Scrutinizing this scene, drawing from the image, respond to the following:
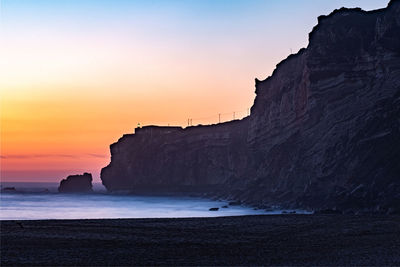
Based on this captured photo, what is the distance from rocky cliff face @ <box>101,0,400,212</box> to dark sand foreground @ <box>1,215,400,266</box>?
19.6 meters

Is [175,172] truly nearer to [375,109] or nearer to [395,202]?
[375,109]

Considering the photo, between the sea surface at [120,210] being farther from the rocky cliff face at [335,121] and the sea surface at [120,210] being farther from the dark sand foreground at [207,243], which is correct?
the dark sand foreground at [207,243]

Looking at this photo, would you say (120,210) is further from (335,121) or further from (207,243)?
(207,243)

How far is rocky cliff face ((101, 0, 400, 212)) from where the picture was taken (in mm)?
68500

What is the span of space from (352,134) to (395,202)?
20.0m

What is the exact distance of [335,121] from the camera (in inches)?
3290

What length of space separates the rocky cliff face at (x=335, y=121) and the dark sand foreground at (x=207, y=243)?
64.2 feet

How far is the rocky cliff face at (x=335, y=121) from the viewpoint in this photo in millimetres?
68500

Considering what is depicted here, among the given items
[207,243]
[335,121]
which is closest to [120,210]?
[335,121]

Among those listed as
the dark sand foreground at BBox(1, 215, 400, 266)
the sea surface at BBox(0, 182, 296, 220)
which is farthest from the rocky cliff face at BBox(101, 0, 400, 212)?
the dark sand foreground at BBox(1, 215, 400, 266)

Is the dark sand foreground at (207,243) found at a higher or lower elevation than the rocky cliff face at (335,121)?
lower

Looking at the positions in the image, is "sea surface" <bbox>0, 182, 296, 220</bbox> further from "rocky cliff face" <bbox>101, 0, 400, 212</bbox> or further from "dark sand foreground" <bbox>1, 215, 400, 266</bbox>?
"dark sand foreground" <bbox>1, 215, 400, 266</bbox>

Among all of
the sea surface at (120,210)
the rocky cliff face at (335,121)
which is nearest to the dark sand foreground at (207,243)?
the rocky cliff face at (335,121)

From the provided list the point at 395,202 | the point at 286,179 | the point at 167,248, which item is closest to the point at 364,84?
the point at 286,179
